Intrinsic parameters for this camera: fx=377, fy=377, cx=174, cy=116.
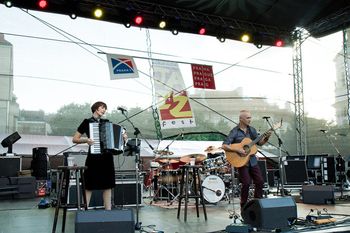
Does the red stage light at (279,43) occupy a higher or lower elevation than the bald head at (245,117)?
higher

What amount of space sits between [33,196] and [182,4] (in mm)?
6336

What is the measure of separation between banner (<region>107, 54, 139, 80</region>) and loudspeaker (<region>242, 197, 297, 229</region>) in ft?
18.5

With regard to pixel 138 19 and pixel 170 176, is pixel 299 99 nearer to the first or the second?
A: pixel 170 176

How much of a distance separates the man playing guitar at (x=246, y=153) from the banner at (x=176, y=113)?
12.1ft

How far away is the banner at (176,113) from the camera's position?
31.9 feet

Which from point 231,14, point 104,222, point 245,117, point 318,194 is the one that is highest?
point 231,14

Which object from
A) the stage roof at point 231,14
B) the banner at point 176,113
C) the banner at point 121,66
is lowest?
the banner at point 176,113

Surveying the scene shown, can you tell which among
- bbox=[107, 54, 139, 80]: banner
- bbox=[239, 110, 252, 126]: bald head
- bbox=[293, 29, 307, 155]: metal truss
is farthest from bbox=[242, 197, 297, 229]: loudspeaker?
bbox=[293, 29, 307, 155]: metal truss

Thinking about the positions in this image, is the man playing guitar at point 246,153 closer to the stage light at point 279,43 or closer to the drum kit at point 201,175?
the drum kit at point 201,175

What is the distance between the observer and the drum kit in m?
7.95

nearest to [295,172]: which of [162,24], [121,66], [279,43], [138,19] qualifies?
[279,43]

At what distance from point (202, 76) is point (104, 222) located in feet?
25.2

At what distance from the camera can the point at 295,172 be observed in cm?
1027

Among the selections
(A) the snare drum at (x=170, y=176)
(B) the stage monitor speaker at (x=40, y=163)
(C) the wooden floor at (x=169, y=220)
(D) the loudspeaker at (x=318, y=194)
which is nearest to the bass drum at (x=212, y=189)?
(C) the wooden floor at (x=169, y=220)
